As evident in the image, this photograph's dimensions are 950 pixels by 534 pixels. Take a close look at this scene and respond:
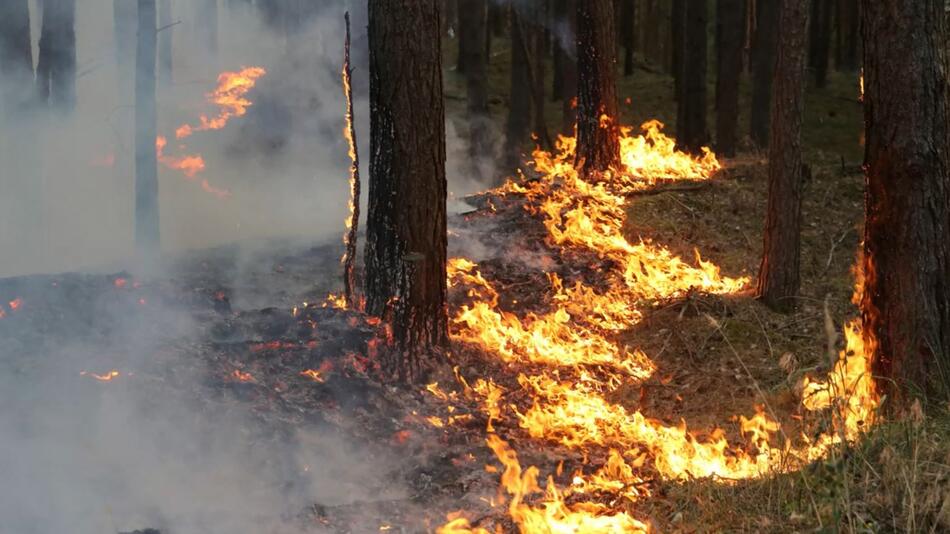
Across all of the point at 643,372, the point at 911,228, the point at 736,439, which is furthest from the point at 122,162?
the point at 911,228

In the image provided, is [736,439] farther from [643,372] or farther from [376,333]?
[376,333]

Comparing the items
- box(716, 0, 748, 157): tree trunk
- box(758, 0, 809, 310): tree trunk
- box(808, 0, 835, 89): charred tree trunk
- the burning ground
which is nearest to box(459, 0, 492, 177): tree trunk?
box(716, 0, 748, 157): tree trunk

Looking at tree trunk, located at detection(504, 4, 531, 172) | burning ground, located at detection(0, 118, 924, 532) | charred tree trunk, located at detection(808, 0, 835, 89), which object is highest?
charred tree trunk, located at detection(808, 0, 835, 89)

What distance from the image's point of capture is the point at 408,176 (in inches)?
316

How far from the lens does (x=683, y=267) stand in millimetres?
10773

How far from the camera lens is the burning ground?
18.9ft

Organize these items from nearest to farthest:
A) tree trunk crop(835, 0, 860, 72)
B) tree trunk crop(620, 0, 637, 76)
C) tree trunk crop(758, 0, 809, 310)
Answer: tree trunk crop(758, 0, 809, 310) < tree trunk crop(620, 0, 637, 76) < tree trunk crop(835, 0, 860, 72)

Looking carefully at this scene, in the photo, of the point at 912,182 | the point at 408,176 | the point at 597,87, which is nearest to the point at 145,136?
the point at 597,87

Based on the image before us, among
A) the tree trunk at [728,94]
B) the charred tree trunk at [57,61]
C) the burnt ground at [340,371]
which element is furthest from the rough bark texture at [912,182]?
the charred tree trunk at [57,61]

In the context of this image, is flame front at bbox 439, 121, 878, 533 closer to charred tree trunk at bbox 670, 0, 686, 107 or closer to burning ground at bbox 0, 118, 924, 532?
burning ground at bbox 0, 118, 924, 532

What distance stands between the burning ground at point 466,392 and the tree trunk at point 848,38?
2106cm

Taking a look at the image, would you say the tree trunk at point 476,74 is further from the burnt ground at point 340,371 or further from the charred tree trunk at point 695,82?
the burnt ground at point 340,371

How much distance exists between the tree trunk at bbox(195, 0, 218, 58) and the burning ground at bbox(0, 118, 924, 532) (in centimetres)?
2135

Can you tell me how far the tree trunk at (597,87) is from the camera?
1271 cm
